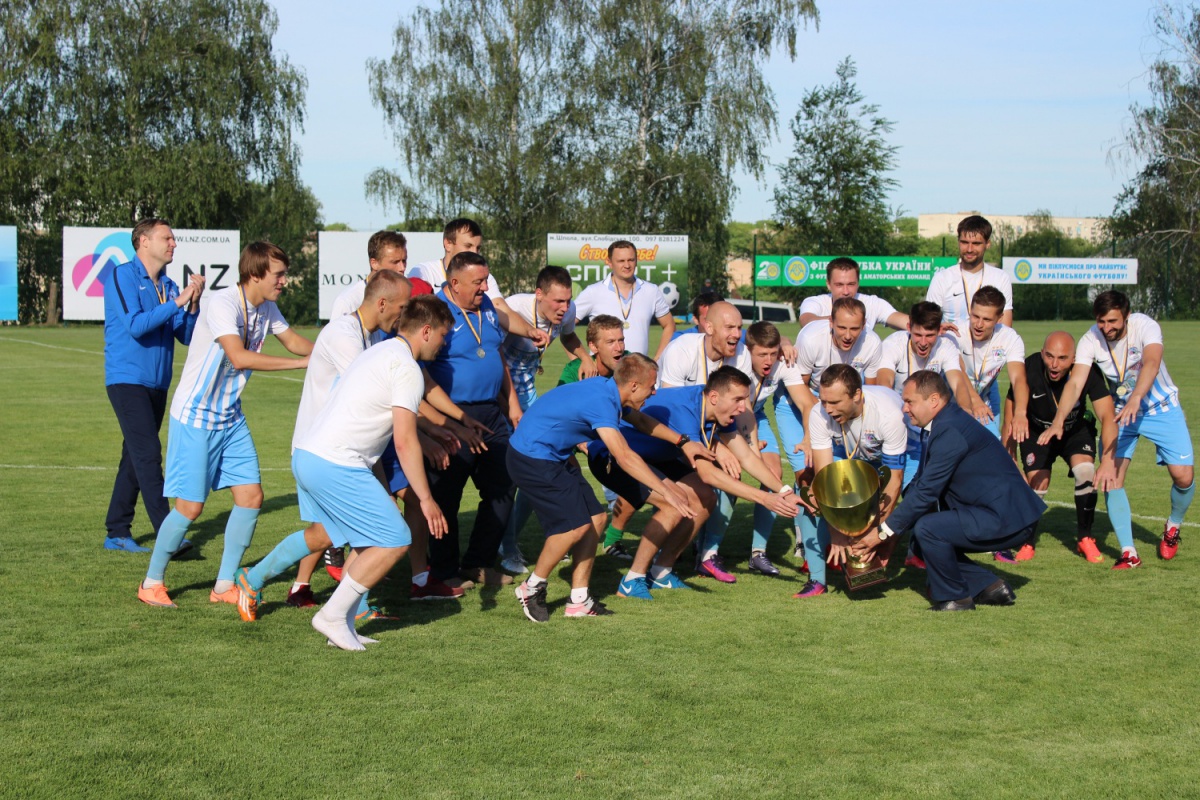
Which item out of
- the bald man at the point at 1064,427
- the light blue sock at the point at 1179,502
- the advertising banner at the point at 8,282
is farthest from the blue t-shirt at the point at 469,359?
the advertising banner at the point at 8,282

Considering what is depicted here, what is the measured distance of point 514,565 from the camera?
7.70 m

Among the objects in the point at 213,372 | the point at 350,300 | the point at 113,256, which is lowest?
the point at 213,372

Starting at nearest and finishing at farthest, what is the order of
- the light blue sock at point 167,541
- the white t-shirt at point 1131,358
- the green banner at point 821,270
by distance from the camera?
1. the light blue sock at point 167,541
2. the white t-shirt at point 1131,358
3. the green banner at point 821,270

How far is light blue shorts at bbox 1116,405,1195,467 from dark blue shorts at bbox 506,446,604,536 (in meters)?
4.06

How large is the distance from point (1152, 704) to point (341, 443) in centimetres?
382

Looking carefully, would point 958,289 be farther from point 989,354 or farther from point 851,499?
point 851,499

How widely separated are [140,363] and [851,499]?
15.6 ft

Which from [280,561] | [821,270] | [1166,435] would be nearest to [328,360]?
[280,561]

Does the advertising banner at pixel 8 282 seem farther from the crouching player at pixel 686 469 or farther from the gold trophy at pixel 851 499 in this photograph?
the gold trophy at pixel 851 499

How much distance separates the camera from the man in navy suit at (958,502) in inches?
259

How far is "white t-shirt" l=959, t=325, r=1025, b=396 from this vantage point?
26.6ft

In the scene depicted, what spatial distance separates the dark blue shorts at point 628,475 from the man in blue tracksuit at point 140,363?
9.34 feet

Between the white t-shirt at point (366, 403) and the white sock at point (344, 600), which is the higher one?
the white t-shirt at point (366, 403)

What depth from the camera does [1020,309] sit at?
40.8 m
